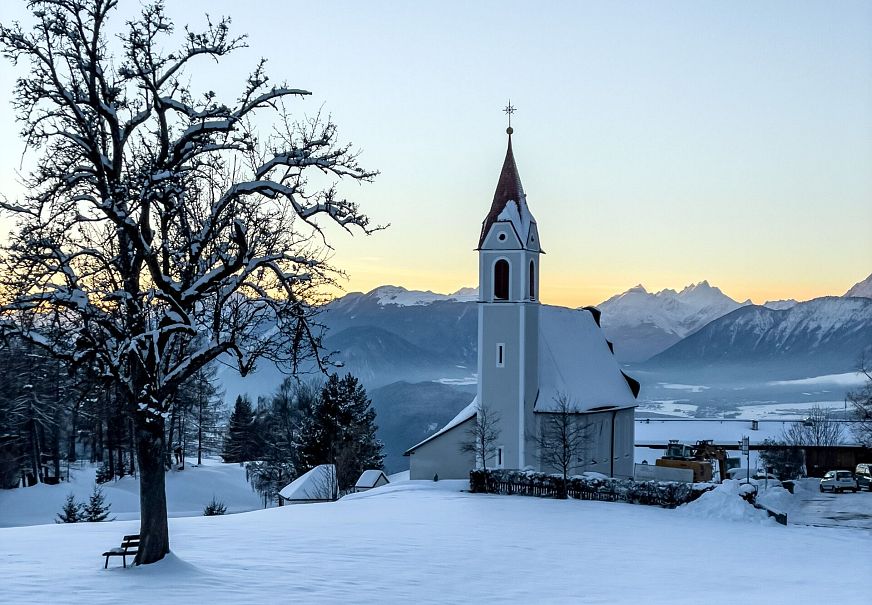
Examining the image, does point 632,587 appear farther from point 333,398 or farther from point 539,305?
point 333,398

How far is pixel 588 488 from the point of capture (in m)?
37.3

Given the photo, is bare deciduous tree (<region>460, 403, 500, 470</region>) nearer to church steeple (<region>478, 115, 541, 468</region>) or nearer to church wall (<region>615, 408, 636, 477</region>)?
church steeple (<region>478, 115, 541, 468</region>)

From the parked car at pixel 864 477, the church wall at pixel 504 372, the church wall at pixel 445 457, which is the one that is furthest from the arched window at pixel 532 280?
the parked car at pixel 864 477

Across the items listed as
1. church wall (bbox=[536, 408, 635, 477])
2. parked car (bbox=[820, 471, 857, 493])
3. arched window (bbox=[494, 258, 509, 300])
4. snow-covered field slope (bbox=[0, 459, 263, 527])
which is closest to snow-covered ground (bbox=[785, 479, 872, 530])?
parked car (bbox=[820, 471, 857, 493])

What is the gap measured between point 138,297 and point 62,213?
2142 millimetres

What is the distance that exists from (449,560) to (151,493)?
6.55m

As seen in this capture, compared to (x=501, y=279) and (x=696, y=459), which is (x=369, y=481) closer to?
(x=501, y=279)

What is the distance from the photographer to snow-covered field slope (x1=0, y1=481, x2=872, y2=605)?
1573 centimetres

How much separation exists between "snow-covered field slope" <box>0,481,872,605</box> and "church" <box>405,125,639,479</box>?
52.1 feet

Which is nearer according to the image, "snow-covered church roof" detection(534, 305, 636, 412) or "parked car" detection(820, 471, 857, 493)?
"parked car" detection(820, 471, 857, 493)

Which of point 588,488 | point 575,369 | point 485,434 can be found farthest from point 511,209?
point 588,488

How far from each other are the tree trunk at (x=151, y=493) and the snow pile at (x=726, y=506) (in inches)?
823

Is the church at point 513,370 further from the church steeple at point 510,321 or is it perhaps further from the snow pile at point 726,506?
the snow pile at point 726,506

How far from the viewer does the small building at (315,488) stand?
186 feet
